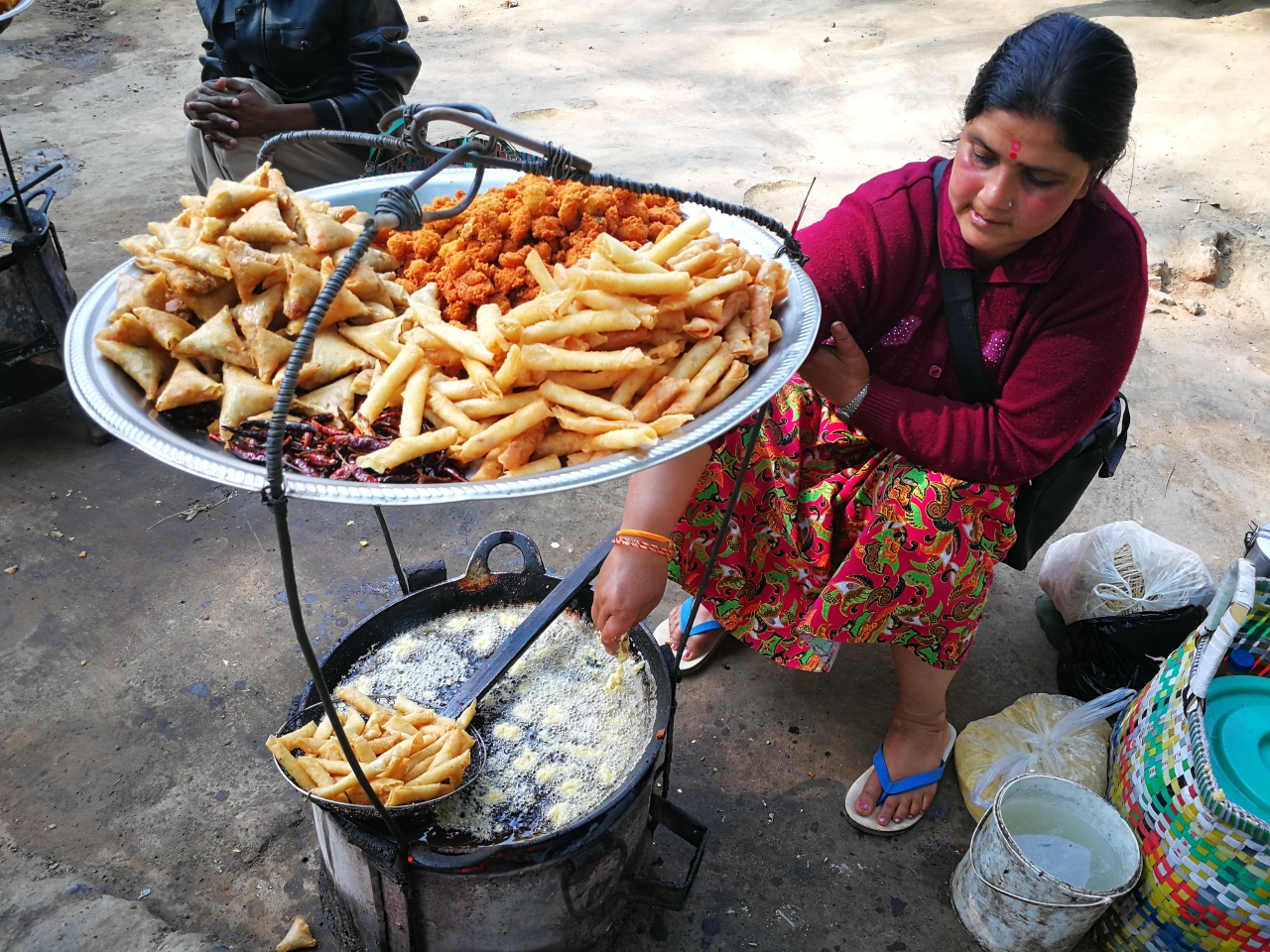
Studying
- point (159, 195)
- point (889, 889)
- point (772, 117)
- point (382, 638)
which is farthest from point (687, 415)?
point (772, 117)

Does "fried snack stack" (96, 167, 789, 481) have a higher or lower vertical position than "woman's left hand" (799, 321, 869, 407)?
higher

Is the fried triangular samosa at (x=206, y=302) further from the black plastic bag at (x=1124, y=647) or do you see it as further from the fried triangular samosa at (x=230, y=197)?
the black plastic bag at (x=1124, y=647)

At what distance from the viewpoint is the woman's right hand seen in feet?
6.60

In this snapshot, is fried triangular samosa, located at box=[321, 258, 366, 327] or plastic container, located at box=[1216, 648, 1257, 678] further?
plastic container, located at box=[1216, 648, 1257, 678]

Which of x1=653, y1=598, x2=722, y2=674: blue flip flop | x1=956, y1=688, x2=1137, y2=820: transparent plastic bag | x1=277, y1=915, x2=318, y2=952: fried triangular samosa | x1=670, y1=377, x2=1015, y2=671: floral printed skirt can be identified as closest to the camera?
x1=277, y1=915, x2=318, y2=952: fried triangular samosa

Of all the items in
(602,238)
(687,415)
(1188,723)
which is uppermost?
(602,238)

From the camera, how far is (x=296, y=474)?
1.32m

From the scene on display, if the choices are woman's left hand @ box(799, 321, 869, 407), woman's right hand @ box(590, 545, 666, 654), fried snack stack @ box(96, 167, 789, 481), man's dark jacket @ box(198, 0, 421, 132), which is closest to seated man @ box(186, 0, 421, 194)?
man's dark jacket @ box(198, 0, 421, 132)

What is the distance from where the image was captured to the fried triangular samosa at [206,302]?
5.26 ft

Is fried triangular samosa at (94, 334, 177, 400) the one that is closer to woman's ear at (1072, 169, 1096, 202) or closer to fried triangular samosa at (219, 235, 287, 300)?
fried triangular samosa at (219, 235, 287, 300)

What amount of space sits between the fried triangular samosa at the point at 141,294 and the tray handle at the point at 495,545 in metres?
1.06

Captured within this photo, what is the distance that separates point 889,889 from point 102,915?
2211 mm

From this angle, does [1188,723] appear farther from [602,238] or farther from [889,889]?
[602,238]

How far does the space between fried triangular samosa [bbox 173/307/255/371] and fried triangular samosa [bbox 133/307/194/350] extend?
2 centimetres
